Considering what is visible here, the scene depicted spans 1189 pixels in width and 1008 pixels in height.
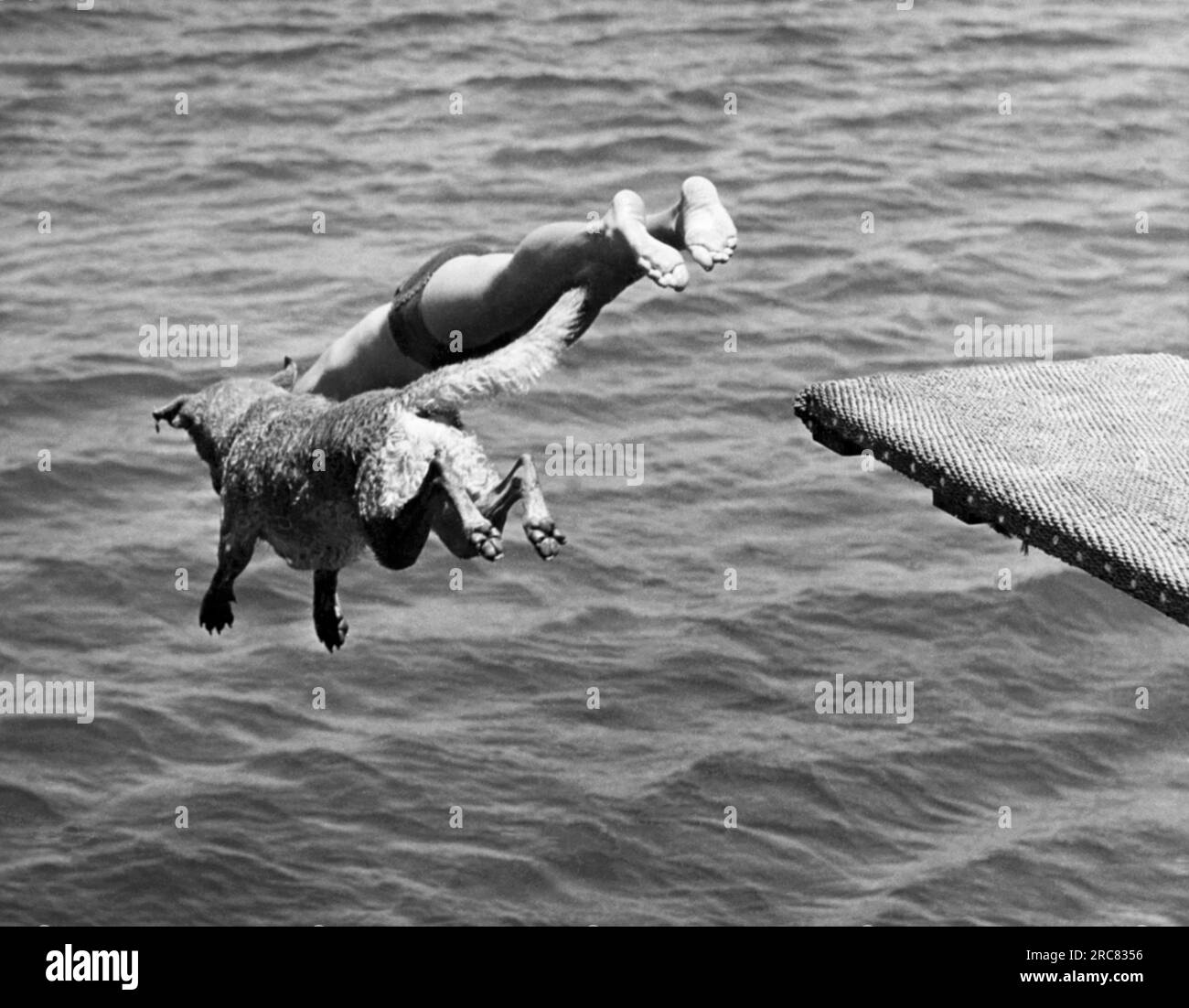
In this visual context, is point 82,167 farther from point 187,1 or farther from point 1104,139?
point 1104,139

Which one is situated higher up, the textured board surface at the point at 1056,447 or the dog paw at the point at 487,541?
the textured board surface at the point at 1056,447

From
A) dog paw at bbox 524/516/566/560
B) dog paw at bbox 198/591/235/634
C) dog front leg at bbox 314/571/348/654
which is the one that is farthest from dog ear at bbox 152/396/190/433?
dog paw at bbox 524/516/566/560

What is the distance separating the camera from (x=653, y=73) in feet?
80.1

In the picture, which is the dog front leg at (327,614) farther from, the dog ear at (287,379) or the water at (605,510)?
the water at (605,510)

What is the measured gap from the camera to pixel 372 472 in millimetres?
9344

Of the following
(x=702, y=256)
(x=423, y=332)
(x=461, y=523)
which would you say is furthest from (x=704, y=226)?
(x=423, y=332)

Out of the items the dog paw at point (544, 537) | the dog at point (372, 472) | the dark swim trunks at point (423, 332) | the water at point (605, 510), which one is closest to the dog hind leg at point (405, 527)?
the dog at point (372, 472)

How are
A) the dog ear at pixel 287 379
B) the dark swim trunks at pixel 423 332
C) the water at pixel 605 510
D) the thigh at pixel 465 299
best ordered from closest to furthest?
the thigh at pixel 465 299 < the dark swim trunks at pixel 423 332 < the dog ear at pixel 287 379 < the water at pixel 605 510

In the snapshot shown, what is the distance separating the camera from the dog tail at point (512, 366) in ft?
29.6

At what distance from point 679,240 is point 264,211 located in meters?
13.6

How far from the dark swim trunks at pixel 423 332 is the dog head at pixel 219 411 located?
44.4 inches

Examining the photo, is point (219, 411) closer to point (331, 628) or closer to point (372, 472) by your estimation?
point (331, 628)

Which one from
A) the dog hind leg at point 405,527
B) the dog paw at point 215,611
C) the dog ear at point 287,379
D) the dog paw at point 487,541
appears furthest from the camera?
the dog ear at point 287,379

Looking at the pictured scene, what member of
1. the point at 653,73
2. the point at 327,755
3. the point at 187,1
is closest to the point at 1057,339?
the point at 653,73
